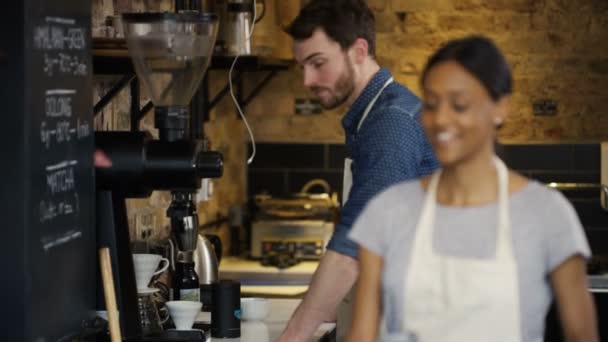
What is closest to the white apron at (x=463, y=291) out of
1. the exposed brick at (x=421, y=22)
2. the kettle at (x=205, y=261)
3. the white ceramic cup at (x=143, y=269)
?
the white ceramic cup at (x=143, y=269)

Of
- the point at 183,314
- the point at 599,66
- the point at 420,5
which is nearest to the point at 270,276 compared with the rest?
the point at 420,5

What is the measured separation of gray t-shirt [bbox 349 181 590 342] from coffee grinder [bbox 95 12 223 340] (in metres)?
1.33

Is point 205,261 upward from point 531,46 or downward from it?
downward

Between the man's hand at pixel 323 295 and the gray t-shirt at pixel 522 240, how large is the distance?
1.16m

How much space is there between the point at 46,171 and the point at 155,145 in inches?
24.3

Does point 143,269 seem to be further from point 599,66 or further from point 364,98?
point 599,66

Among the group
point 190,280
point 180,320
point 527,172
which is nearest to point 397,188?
point 180,320

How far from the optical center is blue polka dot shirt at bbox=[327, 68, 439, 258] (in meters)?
3.13

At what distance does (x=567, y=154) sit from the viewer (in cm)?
700

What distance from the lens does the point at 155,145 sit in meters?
3.27

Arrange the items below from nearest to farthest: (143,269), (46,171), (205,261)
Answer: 1. (46,171)
2. (143,269)
3. (205,261)

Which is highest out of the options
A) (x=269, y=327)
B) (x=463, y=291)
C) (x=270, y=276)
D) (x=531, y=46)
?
A: (x=531, y=46)

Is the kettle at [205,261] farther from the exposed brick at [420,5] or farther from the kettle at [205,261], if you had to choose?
the exposed brick at [420,5]

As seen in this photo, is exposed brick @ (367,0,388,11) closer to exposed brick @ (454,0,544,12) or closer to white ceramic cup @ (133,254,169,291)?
exposed brick @ (454,0,544,12)
